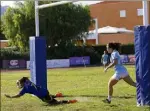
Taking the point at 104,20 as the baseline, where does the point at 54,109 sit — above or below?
below

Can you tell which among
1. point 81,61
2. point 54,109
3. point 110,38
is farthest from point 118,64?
point 110,38

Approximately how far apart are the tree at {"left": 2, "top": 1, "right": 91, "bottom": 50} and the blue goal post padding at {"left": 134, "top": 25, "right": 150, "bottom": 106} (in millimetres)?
35916

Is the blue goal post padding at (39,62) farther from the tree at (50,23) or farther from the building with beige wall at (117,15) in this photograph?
the building with beige wall at (117,15)

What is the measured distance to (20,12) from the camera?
50000 mm

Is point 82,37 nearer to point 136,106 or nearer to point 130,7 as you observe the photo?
point 130,7

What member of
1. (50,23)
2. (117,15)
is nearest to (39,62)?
(50,23)

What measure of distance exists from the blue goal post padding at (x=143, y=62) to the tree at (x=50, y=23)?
35916 mm

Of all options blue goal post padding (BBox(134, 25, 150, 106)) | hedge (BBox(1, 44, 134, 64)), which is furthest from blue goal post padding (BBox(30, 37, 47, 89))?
hedge (BBox(1, 44, 134, 64))

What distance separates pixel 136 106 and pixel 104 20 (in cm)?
5702

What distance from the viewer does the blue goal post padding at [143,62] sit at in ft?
39.0

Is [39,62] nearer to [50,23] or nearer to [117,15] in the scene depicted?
[50,23]

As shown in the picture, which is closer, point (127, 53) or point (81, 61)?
point (81, 61)

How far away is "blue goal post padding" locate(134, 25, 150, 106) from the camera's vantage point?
1188cm

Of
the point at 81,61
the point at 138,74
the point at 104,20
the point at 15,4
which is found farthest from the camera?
the point at 104,20
